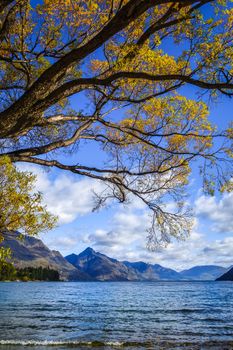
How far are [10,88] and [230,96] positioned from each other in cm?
1018

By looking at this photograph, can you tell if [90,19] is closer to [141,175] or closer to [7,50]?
[7,50]

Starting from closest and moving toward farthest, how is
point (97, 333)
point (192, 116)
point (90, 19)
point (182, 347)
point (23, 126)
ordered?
point (23, 126)
point (90, 19)
point (192, 116)
point (182, 347)
point (97, 333)

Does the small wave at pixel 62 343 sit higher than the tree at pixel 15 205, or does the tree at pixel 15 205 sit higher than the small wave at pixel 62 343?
the tree at pixel 15 205

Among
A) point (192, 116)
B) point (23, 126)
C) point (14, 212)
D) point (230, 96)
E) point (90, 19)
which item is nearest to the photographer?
point (230, 96)

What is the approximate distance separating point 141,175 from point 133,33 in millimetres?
7382

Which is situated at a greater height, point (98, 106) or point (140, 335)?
point (98, 106)

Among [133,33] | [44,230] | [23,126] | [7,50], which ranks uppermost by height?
[133,33]

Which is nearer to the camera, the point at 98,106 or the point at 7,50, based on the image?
the point at 7,50

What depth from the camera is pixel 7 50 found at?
14344 mm

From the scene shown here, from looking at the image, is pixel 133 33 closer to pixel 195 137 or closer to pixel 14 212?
pixel 195 137

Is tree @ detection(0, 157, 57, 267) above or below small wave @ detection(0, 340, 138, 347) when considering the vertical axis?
above

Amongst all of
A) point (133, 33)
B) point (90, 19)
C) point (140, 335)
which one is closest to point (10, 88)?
point (90, 19)

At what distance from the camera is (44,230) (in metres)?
15.4

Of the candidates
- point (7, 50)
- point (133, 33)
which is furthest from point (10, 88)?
point (133, 33)
